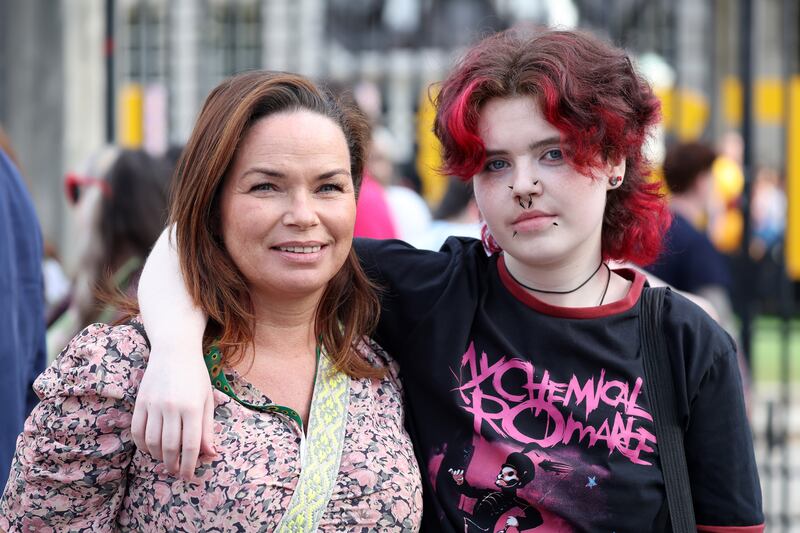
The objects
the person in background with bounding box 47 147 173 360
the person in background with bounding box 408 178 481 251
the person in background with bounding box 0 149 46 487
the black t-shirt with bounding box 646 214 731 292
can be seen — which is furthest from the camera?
the black t-shirt with bounding box 646 214 731 292

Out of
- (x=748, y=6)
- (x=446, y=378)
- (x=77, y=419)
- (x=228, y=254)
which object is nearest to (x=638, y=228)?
(x=446, y=378)

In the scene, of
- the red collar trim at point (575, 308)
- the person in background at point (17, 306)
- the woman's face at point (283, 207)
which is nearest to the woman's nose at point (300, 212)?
the woman's face at point (283, 207)

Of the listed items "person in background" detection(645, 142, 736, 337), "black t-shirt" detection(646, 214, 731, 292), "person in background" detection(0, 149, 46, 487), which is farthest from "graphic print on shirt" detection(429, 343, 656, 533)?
"black t-shirt" detection(646, 214, 731, 292)

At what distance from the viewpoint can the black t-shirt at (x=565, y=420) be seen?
2.04 meters

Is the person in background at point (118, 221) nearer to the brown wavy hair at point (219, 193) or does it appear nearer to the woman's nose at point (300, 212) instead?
the brown wavy hair at point (219, 193)

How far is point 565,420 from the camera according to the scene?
207 centimetres

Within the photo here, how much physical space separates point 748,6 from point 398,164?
6.73 m

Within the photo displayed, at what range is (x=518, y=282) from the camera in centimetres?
222

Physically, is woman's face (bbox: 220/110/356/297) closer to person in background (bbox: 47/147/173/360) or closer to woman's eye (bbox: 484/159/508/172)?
woman's eye (bbox: 484/159/508/172)

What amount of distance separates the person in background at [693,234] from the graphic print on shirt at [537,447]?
2881 mm

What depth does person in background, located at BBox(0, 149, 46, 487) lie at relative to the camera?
2576 mm

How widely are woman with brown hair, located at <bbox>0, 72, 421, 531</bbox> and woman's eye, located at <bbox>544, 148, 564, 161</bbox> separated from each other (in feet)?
1.30

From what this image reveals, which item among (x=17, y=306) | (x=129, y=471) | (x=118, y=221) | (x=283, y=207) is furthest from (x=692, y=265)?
(x=129, y=471)

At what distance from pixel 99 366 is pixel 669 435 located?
3.55 ft
